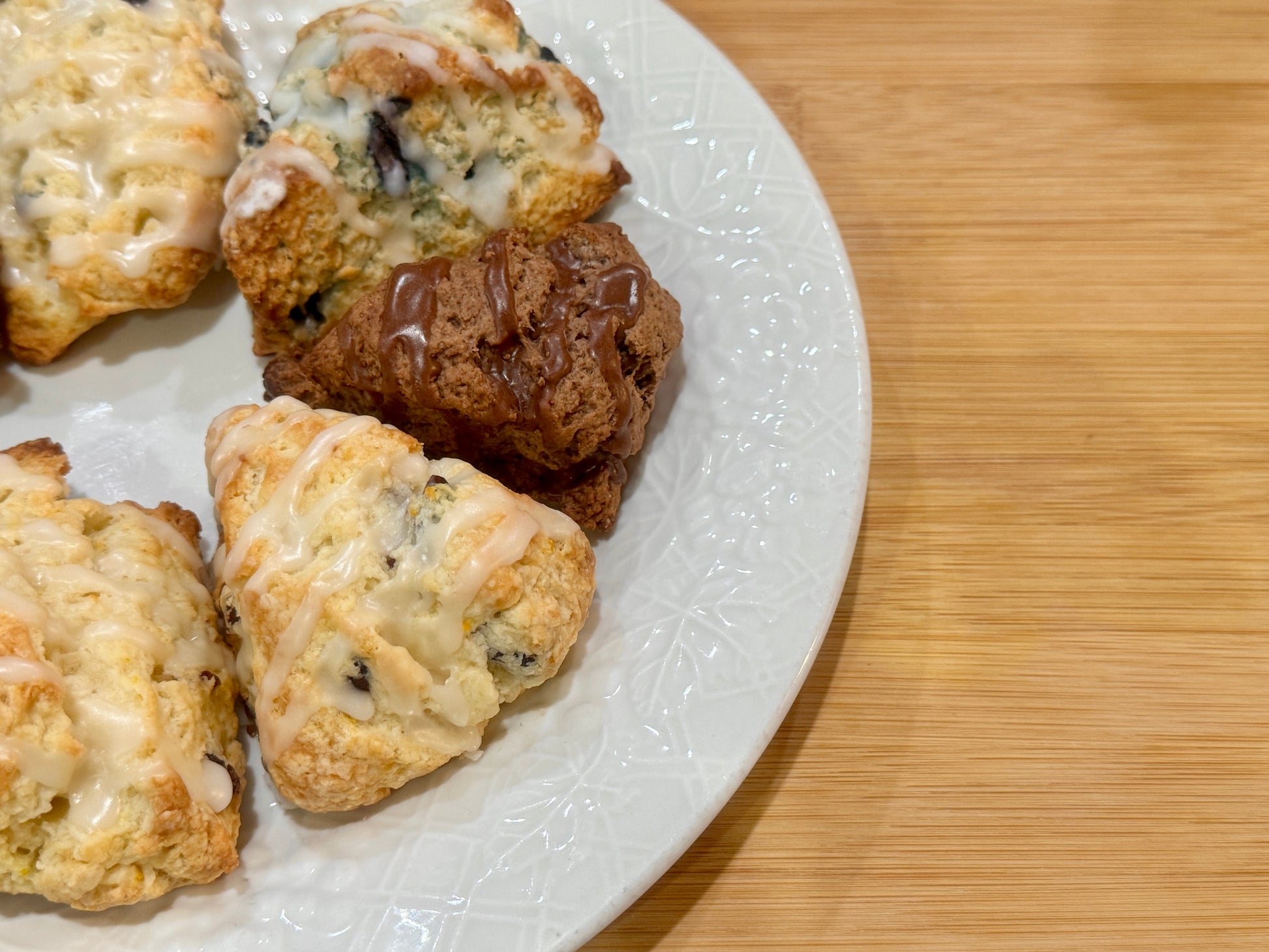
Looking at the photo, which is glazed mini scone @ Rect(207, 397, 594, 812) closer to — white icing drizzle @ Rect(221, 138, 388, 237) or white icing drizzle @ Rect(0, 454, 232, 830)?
white icing drizzle @ Rect(0, 454, 232, 830)

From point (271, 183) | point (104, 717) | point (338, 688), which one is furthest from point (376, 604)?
point (271, 183)

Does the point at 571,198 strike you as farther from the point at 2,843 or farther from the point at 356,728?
the point at 2,843

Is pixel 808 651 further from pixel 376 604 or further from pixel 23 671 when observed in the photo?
pixel 23 671

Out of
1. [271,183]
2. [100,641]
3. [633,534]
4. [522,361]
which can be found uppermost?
[271,183]

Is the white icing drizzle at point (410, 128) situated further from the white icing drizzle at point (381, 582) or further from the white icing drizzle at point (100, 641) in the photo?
the white icing drizzle at point (100, 641)

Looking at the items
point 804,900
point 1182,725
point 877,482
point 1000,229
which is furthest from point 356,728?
point 1000,229

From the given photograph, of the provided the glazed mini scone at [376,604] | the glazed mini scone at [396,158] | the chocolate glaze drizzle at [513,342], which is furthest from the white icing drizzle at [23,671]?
the glazed mini scone at [396,158]
